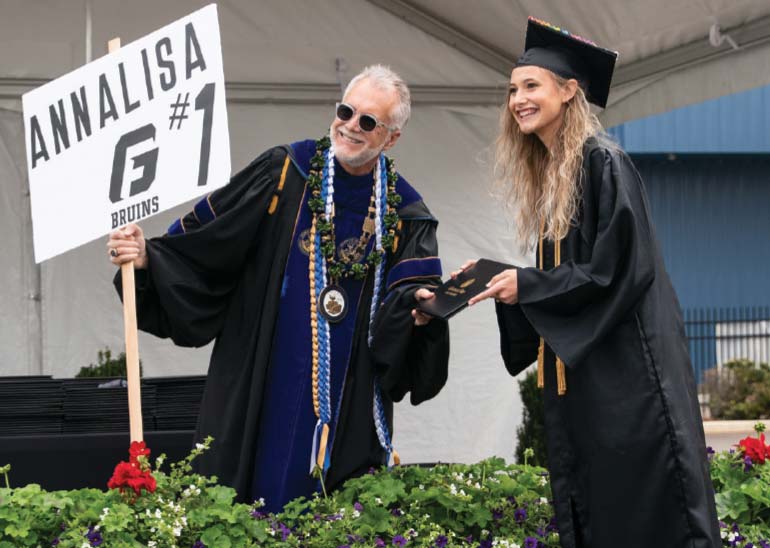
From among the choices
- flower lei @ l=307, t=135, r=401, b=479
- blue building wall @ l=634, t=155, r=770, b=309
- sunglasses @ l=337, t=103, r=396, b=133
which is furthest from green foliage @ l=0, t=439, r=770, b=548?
blue building wall @ l=634, t=155, r=770, b=309

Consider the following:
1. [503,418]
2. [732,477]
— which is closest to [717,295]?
[503,418]

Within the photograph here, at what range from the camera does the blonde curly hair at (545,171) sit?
11.6ft

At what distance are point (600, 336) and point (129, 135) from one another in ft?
5.37

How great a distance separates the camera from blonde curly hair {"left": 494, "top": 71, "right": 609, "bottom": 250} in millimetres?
3539

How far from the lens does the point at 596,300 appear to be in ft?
11.2

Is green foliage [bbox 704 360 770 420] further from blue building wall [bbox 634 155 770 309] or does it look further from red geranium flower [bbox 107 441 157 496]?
red geranium flower [bbox 107 441 157 496]

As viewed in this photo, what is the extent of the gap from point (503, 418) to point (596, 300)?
4.26 meters

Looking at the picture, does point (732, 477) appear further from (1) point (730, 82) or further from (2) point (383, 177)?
(1) point (730, 82)

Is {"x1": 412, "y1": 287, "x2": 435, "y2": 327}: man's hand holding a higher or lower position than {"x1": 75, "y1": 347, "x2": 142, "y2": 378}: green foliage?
higher

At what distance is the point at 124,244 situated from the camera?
12.5ft

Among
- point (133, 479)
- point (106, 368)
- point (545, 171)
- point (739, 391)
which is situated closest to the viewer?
point (133, 479)

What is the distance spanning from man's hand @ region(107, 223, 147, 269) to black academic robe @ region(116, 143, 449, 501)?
156mm

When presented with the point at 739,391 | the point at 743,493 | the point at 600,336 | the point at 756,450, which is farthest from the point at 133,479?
the point at 739,391

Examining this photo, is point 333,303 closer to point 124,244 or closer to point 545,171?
point 124,244
